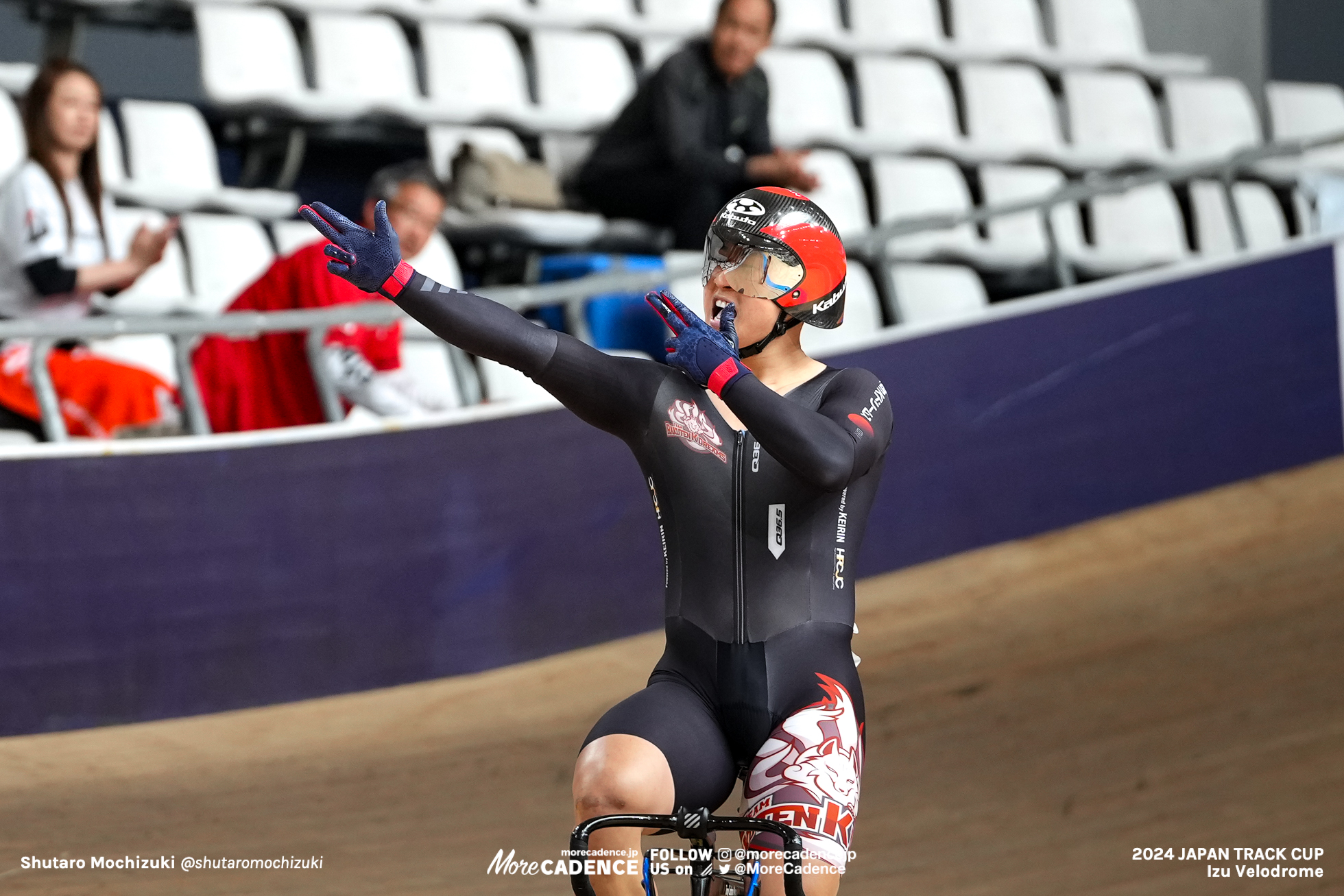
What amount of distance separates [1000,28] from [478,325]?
675 centimetres

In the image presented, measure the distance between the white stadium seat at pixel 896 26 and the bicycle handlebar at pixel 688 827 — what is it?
6360 mm

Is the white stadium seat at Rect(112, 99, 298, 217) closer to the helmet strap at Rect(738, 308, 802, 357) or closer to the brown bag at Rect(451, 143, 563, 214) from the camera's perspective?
the brown bag at Rect(451, 143, 563, 214)

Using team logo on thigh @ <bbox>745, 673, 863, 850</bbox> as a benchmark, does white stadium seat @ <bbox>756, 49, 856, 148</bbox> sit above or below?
above

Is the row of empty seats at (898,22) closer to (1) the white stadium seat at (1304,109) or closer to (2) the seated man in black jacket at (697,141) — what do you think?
(1) the white stadium seat at (1304,109)

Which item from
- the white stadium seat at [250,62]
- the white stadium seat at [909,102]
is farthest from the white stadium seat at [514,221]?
the white stadium seat at [909,102]

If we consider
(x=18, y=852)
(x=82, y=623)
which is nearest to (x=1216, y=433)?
(x=82, y=623)

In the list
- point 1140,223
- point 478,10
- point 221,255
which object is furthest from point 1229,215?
point 221,255

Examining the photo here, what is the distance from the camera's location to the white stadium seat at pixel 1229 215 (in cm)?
773

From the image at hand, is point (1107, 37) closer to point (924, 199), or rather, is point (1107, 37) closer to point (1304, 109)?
point (1304, 109)

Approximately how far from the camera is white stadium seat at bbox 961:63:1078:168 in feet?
25.4

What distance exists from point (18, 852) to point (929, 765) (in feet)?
7.18

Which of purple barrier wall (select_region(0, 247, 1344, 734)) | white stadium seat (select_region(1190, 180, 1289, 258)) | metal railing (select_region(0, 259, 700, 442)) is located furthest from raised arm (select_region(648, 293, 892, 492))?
white stadium seat (select_region(1190, 180, 1289, 258))

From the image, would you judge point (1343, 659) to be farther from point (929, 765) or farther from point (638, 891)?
point (638, 891)

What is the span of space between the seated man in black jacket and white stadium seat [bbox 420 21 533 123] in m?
0.57
